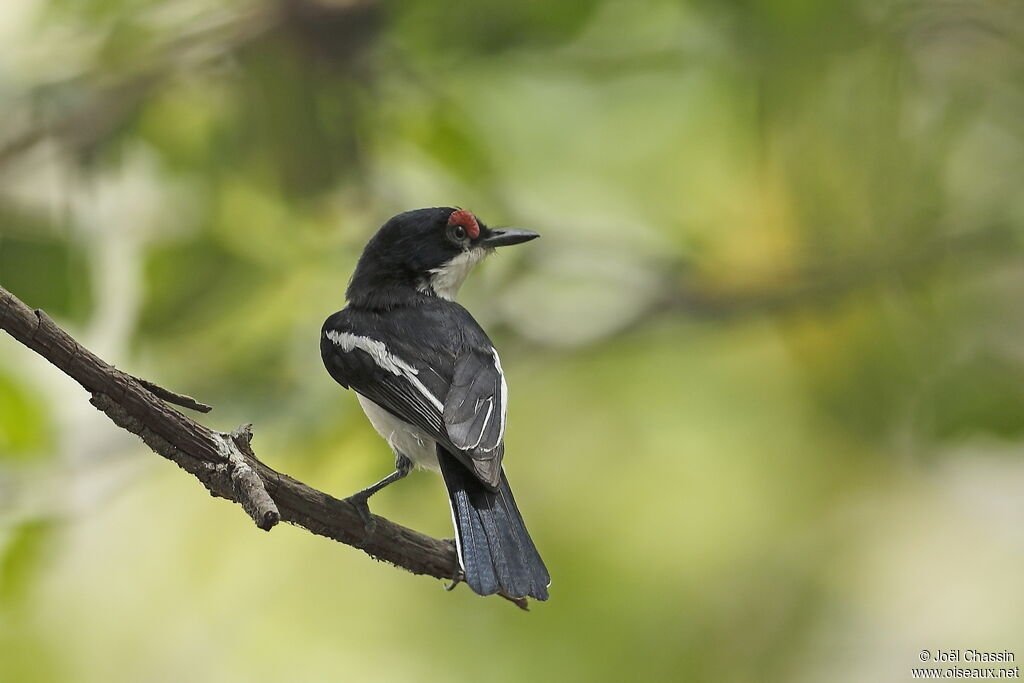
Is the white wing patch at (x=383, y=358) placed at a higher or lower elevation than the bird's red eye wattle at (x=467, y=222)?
lower

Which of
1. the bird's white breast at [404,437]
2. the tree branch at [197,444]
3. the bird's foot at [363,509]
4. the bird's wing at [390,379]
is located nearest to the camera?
the tree branch at [197,444]

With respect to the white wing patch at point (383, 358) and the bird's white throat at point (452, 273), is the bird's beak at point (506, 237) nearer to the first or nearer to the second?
the bird's white throat at point (452, 273)

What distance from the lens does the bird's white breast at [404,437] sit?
10.5 feet

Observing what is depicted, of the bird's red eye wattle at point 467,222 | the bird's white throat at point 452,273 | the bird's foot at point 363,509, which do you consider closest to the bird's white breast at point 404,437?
the bird's foot at point 363,509

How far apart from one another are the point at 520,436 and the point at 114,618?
1896 mm

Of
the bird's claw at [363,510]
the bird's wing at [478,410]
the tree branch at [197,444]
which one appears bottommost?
the tree branch at [197,444]

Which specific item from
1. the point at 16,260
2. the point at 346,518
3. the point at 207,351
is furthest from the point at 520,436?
the point at 346,518

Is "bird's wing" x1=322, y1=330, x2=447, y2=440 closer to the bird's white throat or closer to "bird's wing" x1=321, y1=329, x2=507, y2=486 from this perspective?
"bird's wing" x1=321, y1=329, x2=507, y2=486

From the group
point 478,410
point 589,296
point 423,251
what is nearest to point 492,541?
point 478,410

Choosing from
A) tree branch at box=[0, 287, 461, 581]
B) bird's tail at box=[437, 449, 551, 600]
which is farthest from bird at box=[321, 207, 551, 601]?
tree branch at box=[0, 287, 461, 581]

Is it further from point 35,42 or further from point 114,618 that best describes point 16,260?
point 114,618

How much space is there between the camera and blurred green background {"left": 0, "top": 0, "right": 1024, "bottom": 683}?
13.3 ft

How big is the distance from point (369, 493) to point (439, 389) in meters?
0.39

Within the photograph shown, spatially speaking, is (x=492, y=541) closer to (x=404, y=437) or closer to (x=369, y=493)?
(x=369, y=493)
